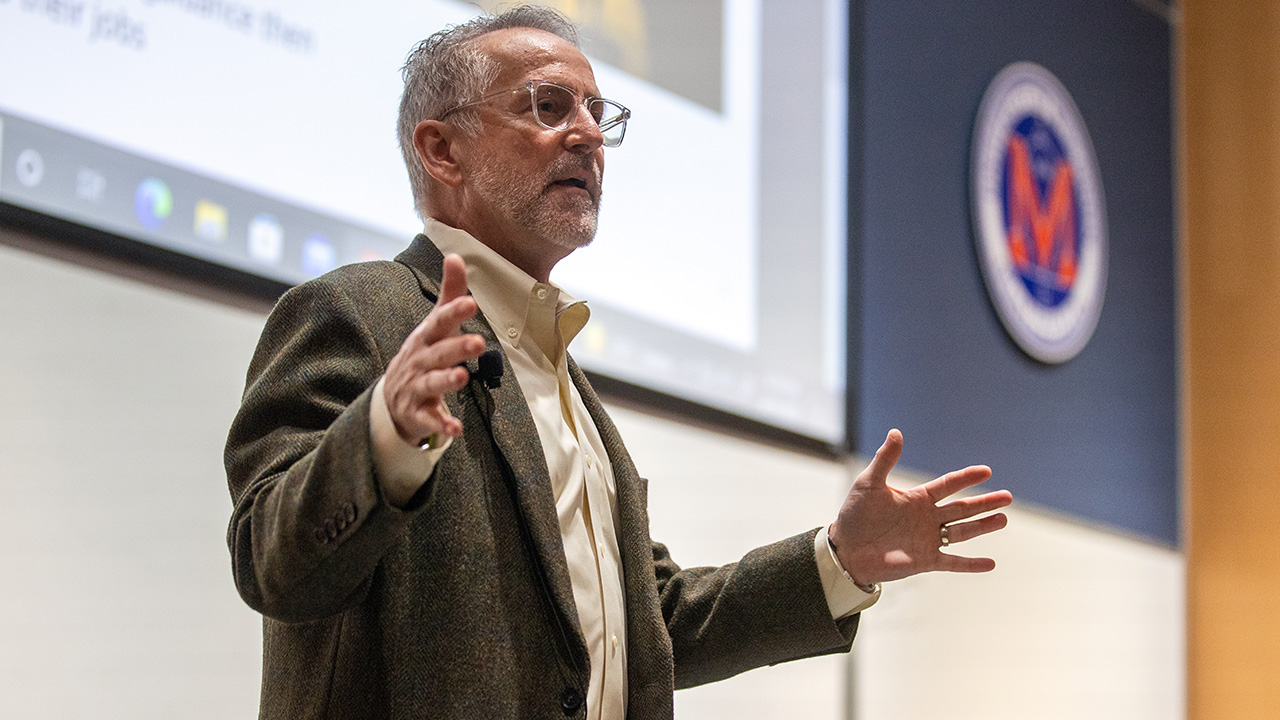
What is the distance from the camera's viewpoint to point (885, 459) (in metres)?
1.34

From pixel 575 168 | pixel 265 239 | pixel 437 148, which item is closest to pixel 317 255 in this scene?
pixel 265 239

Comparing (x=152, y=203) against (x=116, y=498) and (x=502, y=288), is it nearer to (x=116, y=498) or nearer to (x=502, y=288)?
(x=116, y=498)

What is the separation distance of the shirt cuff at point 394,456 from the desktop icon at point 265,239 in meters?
1.08

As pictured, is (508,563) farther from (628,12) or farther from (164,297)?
(628,12)

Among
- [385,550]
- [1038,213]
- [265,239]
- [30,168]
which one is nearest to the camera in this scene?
[385,550]

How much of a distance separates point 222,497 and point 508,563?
2.90 feet

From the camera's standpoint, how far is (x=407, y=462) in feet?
3.25

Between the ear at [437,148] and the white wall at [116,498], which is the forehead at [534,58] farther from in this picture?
the white wall at [116,498]

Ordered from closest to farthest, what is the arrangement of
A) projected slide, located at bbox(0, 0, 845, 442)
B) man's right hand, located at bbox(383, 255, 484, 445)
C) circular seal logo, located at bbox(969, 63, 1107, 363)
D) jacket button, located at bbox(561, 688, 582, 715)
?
1. man's right hand, located at bbox(383, 255, 484, 445)
2. jacket button, located at bbox(561, 688, 582, 715)
3. projected slide, located at bbox(0, 0, 845, 442)
4. circular seal logo, located at bbox(969, 63, 1107, 363)

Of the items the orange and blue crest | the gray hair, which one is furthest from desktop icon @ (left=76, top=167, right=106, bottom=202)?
the orange and blue crest

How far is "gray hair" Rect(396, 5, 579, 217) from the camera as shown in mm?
1466

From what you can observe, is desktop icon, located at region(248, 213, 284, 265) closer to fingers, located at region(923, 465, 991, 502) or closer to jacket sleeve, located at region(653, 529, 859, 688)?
jacket sleeve, located at region(653, 529, 859, 688)

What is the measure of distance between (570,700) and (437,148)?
633 millimetres

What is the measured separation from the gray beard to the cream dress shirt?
0.05 metres
